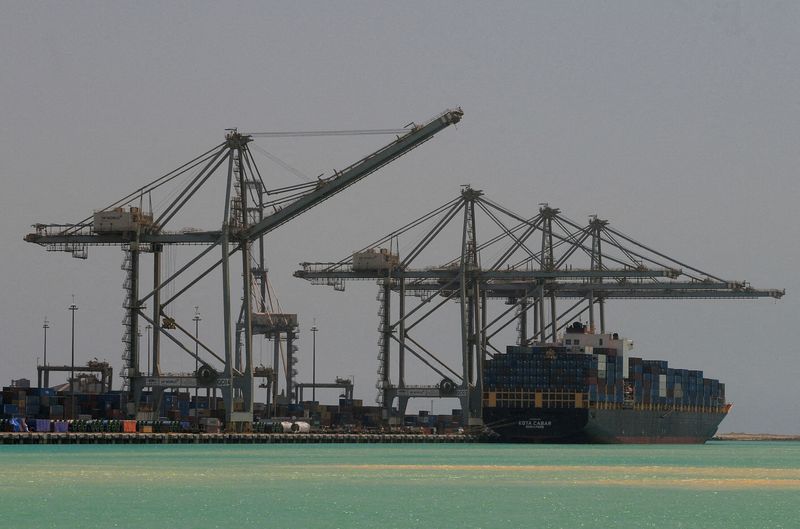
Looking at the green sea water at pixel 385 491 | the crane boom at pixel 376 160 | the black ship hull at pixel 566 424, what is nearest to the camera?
the green sea water at pixel 385 491

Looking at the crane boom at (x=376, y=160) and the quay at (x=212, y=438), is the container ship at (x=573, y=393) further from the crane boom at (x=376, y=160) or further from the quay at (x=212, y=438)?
the crane boom at (x=376, y=160)

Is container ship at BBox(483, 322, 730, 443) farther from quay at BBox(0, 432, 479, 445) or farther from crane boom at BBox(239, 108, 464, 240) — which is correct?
crane boom at BBox(239, 108, 464, 240)

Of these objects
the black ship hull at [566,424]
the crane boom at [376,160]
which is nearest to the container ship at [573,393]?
the black ship hull at [566,424]

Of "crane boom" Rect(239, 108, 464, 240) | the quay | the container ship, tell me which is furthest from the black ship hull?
"crane boom" Rect(239, 108, 464, 240)

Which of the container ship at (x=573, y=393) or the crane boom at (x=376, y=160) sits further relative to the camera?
the container ship at (x=573, y=393)

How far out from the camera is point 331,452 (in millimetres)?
98750

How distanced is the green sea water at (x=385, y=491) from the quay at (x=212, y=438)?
42.1ft

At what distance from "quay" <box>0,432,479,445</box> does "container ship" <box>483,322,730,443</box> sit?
3.88m

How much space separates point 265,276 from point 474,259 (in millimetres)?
28330

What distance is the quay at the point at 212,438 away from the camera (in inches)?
4063

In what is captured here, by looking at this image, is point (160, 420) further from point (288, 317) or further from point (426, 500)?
point (426, 500)

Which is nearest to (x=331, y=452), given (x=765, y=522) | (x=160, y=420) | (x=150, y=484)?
(x=160, y=420)

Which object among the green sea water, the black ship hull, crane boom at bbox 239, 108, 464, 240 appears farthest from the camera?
the black ship hull

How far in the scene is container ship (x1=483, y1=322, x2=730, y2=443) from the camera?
117750 mm
